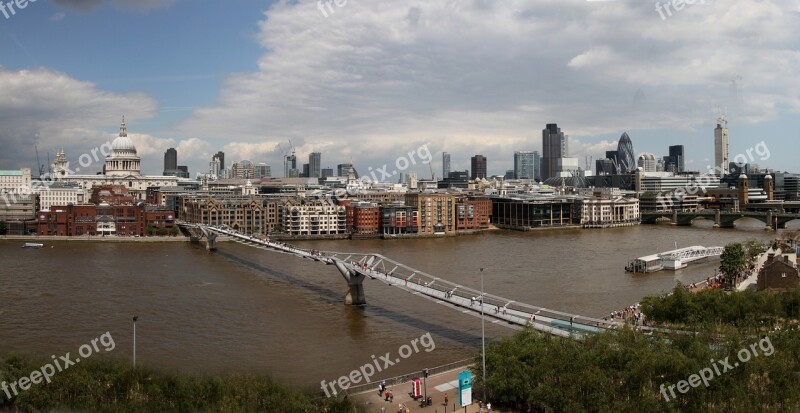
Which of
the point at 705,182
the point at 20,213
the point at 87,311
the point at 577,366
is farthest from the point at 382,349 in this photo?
the point at 705,182

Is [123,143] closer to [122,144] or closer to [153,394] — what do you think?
[122,144]

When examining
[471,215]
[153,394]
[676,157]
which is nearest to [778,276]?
[153,394]

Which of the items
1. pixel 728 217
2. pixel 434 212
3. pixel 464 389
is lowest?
pixel 464 389

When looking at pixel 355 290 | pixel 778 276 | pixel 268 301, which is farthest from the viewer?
pixel 268 301

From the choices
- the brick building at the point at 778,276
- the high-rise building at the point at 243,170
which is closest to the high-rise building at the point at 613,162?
the high-rise building at the point at 243,170

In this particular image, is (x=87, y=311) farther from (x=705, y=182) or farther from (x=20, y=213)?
(x=705, y=182)

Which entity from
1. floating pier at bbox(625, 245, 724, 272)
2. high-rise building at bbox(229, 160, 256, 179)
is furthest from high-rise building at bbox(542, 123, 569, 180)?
floating pier at bbox(625, 245, 724, 272)

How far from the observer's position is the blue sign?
349 inches

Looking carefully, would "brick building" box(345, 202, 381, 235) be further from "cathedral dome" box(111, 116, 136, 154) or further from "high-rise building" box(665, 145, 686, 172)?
"high-rise building" box(665, 145, 686, 172)

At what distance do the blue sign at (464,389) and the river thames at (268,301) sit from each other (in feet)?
8.09
